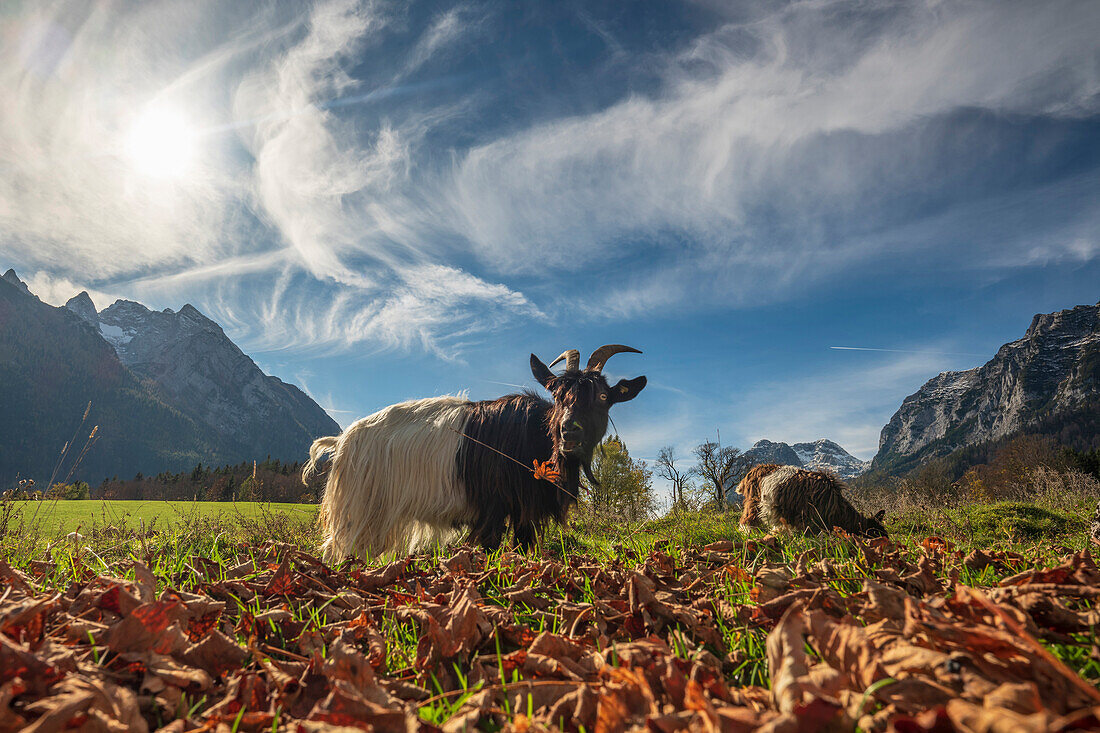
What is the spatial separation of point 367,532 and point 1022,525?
15597 millimetres

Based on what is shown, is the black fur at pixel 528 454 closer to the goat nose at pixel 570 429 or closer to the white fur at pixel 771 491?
the goat nose at pixel 570 429

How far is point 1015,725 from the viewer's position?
3.18 ft

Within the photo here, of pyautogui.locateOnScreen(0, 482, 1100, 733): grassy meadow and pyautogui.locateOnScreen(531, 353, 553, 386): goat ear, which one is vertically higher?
pyautogui.locateOnScreen(531, 353, 553, 386): goat ear

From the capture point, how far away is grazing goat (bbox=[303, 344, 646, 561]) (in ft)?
21.2

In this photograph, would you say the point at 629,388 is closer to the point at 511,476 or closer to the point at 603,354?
the point at 603,354

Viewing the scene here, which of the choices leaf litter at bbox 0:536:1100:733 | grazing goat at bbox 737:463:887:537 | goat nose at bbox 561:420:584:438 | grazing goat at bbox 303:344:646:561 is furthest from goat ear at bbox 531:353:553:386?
grazing goat at bbox 737:463:887:537

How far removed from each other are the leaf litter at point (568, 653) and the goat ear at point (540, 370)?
14.2ft

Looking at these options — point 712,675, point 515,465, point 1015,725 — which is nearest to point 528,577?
point 712,675

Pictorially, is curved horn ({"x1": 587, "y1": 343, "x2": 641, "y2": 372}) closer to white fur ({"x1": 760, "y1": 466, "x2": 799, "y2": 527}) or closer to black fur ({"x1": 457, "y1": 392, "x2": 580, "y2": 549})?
black fur ({"x1": 457, "y1": 392, "x2": 580, "y2": 549})

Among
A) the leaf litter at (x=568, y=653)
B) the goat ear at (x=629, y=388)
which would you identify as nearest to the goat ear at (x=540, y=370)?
the goat ear at (x=629, y=388)

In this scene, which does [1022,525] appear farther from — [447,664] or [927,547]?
[447,664]

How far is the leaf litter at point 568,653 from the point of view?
122cm

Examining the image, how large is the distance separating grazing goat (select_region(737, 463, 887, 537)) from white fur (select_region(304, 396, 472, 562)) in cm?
647

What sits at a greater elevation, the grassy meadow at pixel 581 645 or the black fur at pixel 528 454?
Result: the black fur at pixel 528 454
